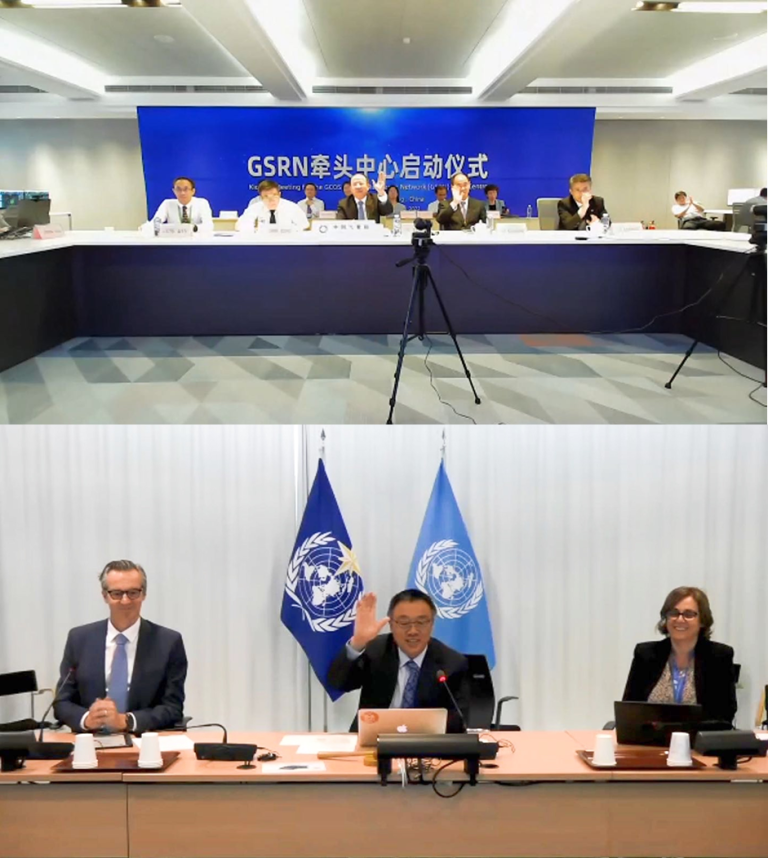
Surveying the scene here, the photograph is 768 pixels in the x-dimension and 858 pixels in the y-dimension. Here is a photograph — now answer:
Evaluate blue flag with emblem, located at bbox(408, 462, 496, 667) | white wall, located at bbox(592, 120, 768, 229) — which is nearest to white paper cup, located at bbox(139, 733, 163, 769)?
blue flag with emblem, located at bbox(408, 462, 496, 667)

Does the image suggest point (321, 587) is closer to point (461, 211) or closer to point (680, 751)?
point (680, 751)

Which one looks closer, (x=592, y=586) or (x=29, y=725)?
(x=29, y=725)

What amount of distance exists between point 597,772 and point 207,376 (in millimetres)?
2817


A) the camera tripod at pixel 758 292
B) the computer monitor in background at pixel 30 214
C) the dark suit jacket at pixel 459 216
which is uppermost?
the dark suit jacket at pixel 459 216

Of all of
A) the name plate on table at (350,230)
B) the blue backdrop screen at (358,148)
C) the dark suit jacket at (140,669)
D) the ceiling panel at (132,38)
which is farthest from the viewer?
the blue backdrop screen at (358,148)

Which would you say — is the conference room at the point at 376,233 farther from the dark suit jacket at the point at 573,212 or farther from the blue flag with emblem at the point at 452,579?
the blue flag with emblem at the point at 452,579

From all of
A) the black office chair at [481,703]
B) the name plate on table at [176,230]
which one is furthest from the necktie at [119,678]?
the name plate on table at [176,230]

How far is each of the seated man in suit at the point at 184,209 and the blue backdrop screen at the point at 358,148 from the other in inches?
264

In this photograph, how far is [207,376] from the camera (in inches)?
176

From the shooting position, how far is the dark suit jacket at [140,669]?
315 cm

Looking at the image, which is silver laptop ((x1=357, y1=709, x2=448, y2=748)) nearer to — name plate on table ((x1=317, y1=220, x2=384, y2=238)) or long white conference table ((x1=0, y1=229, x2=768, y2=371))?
long white conference table ((x1=0, y1=229, x2=768, y2=371))

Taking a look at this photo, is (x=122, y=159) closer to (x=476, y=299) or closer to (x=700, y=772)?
(x=476, y=299)

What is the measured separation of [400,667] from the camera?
126 inches

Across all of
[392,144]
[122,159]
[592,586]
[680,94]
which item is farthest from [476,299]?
[122,159]
